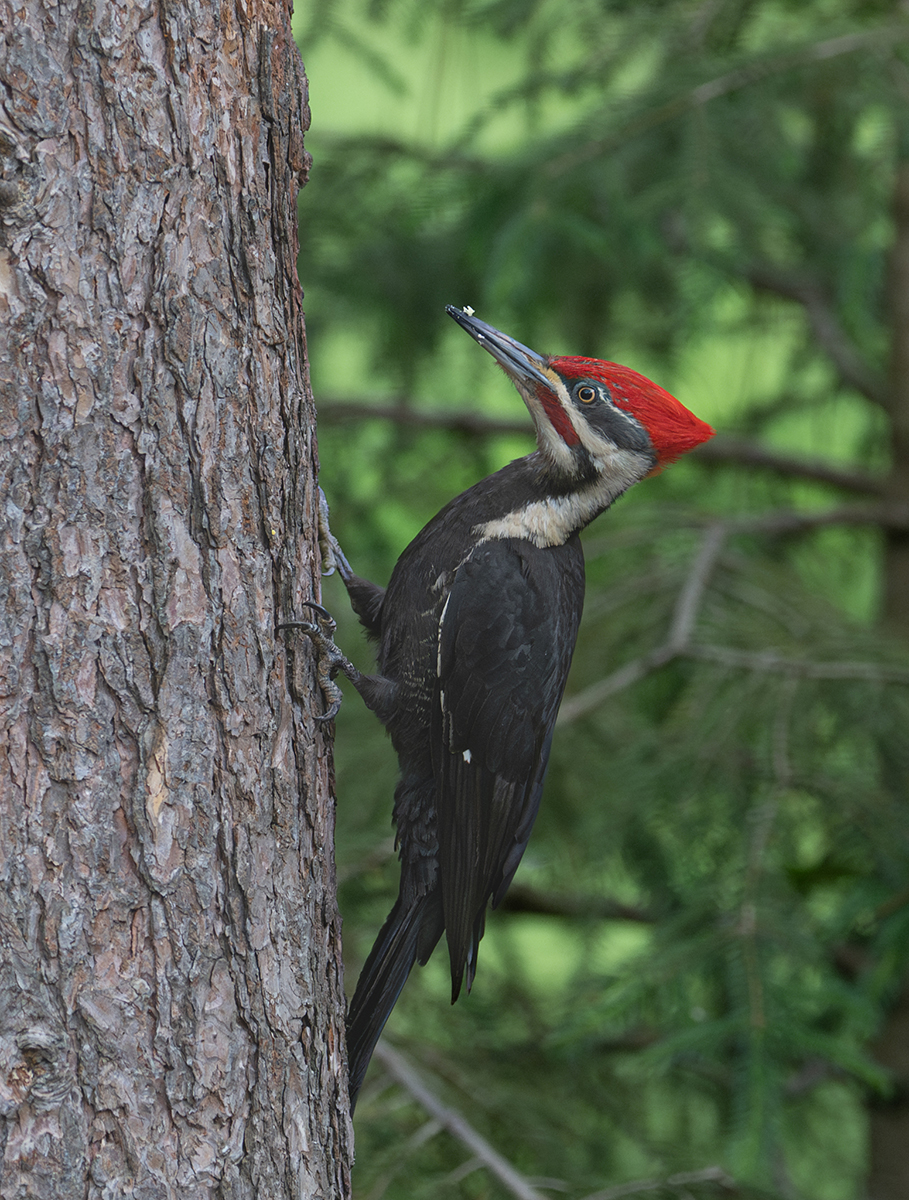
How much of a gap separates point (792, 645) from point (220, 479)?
1.76 meters

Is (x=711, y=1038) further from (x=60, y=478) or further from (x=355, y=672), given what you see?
(x=60, y=478)

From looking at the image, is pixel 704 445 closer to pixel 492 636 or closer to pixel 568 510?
pixel 568 510

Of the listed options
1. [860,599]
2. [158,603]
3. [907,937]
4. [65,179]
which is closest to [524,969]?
[907,937]

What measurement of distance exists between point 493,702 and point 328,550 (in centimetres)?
45

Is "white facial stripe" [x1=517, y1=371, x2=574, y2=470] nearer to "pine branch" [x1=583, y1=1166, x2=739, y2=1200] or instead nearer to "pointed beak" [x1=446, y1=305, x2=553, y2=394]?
"pointed beak" [x1=446, y1=305, x2=553, y2=394]

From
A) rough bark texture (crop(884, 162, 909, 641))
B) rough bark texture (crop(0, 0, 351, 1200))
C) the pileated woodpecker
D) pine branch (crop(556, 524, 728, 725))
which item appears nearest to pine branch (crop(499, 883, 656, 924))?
pine branch (crop(556, 524, 728, 725))

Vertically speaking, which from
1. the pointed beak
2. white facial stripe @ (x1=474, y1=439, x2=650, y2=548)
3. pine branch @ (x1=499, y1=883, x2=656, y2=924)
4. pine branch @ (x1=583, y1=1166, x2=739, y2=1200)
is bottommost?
A: pine branch @ (x1=583, y1=1166, x2=739, y2=1200)

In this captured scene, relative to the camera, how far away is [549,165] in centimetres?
291

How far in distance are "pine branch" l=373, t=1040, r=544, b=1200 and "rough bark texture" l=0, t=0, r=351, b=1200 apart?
876 mm

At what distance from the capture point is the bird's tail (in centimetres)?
191

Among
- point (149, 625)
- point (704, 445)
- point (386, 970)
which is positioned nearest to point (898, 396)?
point (704, 445)

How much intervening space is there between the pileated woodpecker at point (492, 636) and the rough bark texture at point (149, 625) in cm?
60

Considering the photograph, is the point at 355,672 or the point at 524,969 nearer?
the point at 355,672

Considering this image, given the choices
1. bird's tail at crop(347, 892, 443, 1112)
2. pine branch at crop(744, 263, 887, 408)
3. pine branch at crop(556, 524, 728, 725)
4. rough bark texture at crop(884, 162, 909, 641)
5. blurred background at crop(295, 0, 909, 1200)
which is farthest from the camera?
pine branch at crop(744, 263, 887, 408)
